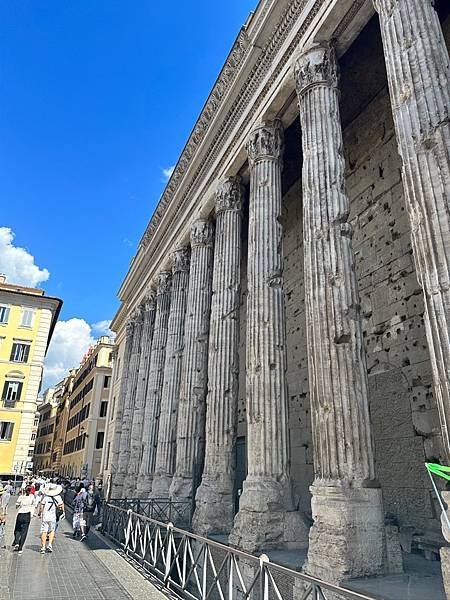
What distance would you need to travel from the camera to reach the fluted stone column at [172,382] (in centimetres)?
1320


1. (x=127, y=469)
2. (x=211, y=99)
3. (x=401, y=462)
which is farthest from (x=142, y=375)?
(x=401, y=462)

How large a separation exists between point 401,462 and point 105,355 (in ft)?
111

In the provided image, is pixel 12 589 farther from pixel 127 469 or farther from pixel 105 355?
pixel 105 355

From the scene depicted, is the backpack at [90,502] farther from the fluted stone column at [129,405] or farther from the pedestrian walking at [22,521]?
the fluted stone column at [129,405]

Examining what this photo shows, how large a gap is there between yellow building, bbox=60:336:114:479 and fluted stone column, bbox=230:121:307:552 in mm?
29256

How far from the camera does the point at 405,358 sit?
27.7 ft

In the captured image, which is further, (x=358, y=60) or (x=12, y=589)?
(x=358, y=60)

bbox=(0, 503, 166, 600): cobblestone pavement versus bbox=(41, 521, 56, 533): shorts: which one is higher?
bbox=(41, 521, 56, 533): shorts

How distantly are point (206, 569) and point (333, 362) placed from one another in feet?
10.4

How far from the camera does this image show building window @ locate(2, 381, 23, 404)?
98.1ft

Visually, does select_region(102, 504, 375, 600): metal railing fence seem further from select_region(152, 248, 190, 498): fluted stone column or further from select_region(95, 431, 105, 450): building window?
select_region(95, 431, 105, 450): building window

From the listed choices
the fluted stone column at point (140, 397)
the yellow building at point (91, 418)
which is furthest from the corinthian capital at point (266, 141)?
the yellow building at point (91, 418)

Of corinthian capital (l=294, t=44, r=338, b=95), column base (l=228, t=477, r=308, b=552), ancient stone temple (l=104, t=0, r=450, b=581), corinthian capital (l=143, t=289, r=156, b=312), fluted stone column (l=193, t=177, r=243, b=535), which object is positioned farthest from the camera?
corinthian capital (l=143, t=289, r=156, b=312)

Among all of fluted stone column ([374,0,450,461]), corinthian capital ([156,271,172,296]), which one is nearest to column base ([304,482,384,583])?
fluted stone column ([374,0,450,461])
